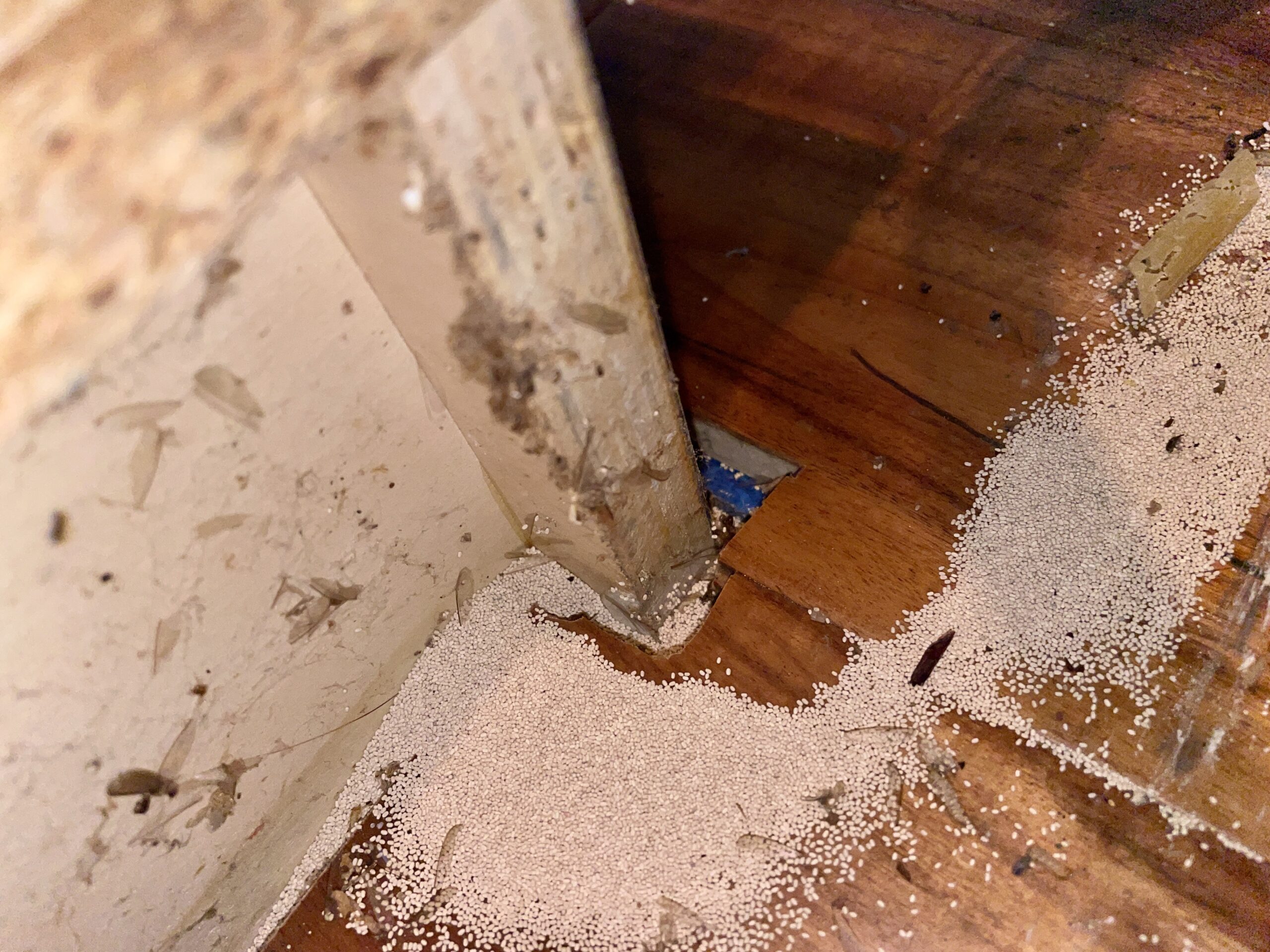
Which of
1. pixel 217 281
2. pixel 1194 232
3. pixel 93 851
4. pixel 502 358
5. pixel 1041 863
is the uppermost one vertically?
pixel 217 281

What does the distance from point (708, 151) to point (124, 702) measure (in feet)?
3.54

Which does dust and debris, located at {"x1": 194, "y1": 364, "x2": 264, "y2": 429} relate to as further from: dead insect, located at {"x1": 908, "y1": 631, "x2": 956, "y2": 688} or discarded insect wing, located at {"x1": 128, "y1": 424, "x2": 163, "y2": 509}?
dead insect, located at {"x1": 908, "y1": 631, "x2": 956, "y2": 688}

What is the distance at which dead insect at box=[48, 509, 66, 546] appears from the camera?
0.48 metres

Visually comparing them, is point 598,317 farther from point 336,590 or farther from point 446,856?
point 446,856

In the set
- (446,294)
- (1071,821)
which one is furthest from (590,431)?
(1071,821)

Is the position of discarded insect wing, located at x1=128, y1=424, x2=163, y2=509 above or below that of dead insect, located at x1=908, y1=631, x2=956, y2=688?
above

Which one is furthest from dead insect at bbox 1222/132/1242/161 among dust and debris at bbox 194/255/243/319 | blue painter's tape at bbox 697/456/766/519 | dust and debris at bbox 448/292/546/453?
dust and debris at bbox 194/255/243/319

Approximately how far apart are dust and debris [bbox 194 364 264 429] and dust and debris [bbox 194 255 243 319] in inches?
1.7

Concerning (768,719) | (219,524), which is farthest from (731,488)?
(219,524)

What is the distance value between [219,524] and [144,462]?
0.09 m

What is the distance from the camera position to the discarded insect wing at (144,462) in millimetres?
497

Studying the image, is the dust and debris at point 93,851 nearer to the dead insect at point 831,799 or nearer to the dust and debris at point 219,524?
the dust and debris at point 219,524

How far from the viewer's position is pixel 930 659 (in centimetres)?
81

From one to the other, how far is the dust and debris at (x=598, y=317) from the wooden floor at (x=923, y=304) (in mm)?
396
